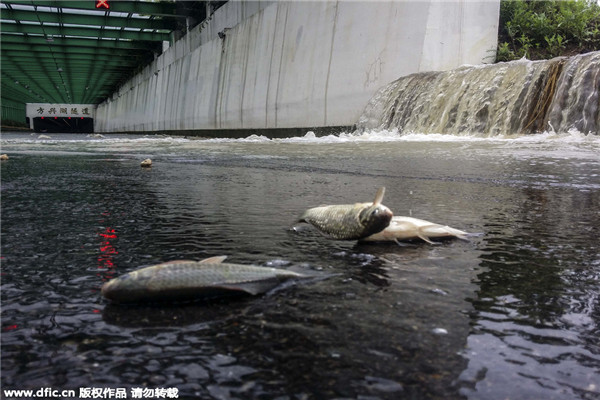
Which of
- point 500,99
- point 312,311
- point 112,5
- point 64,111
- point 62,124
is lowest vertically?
point 312,311

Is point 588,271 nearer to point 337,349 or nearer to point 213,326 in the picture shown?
point 337,349

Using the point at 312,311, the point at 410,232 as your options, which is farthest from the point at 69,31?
the point at 312,311

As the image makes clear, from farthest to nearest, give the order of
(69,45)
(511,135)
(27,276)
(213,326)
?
(69,45) → (511,135) → (27,276) → (213,326)

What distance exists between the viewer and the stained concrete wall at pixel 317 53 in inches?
609

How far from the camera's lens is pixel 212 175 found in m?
5.08

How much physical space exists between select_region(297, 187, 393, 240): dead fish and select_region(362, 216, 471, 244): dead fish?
11 centimetres

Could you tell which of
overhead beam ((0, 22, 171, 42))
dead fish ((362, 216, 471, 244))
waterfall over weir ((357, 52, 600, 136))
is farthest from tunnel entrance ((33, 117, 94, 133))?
dead fish ((362, 216, 471, 244))

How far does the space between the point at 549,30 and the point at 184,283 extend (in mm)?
20660

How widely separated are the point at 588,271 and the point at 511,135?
36.0 ft

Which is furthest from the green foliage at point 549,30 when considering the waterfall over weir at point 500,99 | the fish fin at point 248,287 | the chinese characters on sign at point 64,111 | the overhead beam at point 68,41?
the chinese characters on sign at point 64,111

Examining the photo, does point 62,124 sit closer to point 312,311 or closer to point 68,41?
point 68,41

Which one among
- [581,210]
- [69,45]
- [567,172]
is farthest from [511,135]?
[69,45]

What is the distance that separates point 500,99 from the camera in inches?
477

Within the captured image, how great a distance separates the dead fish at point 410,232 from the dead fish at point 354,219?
11cm
